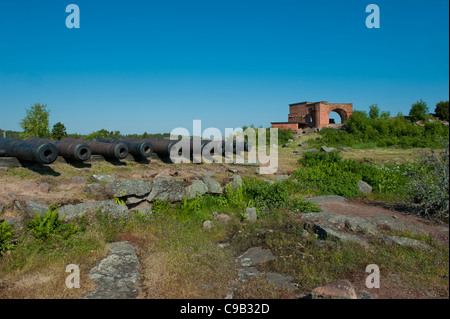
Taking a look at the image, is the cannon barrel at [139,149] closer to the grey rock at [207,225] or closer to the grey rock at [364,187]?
the grey rock at [207,225]

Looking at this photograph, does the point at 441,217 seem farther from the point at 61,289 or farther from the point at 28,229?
the point at 28,229

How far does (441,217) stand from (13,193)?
8.55m

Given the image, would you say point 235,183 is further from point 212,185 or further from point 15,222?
point 15,222

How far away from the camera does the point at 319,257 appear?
4816 millimetres

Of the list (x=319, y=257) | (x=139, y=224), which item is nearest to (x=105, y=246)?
(x=139, y=224)

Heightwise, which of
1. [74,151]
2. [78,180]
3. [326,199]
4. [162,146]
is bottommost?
[326,199]

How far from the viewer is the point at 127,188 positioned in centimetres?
690

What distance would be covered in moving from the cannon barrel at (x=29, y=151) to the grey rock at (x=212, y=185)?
402 centimetres


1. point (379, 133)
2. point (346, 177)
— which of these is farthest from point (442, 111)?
point (346, 177)

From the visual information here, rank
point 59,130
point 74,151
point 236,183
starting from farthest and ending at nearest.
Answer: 1. point 59,130
2. point 236,183
3. point 74,151

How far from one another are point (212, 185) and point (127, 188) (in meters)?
2.65

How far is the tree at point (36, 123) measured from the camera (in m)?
21.6

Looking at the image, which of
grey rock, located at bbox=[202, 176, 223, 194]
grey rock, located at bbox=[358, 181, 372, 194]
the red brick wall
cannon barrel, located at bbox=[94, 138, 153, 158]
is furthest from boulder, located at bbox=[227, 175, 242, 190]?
the red brick wall

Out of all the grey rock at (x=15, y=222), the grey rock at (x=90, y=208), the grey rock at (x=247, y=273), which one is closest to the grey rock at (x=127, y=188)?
the grey rock at (x=90, y=208)
